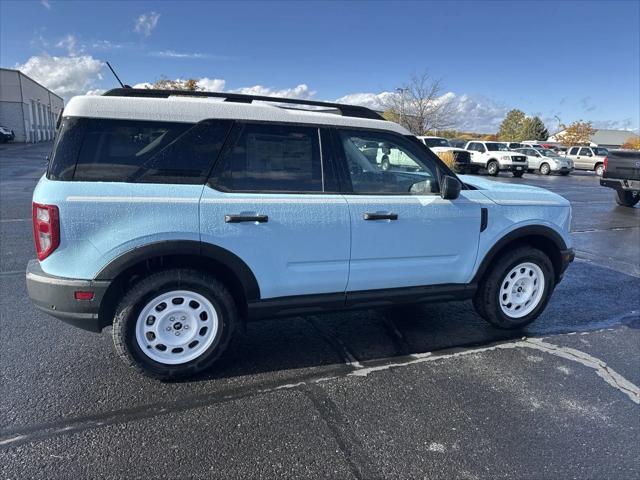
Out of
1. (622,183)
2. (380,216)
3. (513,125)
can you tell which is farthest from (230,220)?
(513,125)

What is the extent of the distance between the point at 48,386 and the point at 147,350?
71 centimetres

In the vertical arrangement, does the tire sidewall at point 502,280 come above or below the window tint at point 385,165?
below

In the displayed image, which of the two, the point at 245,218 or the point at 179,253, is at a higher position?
the point at 245,218

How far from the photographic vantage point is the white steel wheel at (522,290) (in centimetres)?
402

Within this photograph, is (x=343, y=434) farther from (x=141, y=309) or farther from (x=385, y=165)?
(x=385, y=165)

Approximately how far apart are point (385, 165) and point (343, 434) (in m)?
2.10

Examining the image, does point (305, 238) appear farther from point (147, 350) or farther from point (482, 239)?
point (482, 239)

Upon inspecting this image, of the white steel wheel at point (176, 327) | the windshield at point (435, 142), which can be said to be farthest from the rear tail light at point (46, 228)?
the windshield at point (435, 142)

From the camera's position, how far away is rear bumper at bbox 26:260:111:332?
2762 mm

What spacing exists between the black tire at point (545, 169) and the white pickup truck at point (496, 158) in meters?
3.99

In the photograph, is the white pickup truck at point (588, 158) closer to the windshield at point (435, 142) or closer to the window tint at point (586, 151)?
the window tint at point (586, 151)

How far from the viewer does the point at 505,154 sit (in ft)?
80.9

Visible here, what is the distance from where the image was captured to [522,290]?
4125mm

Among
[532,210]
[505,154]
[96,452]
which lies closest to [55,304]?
[96,452]
